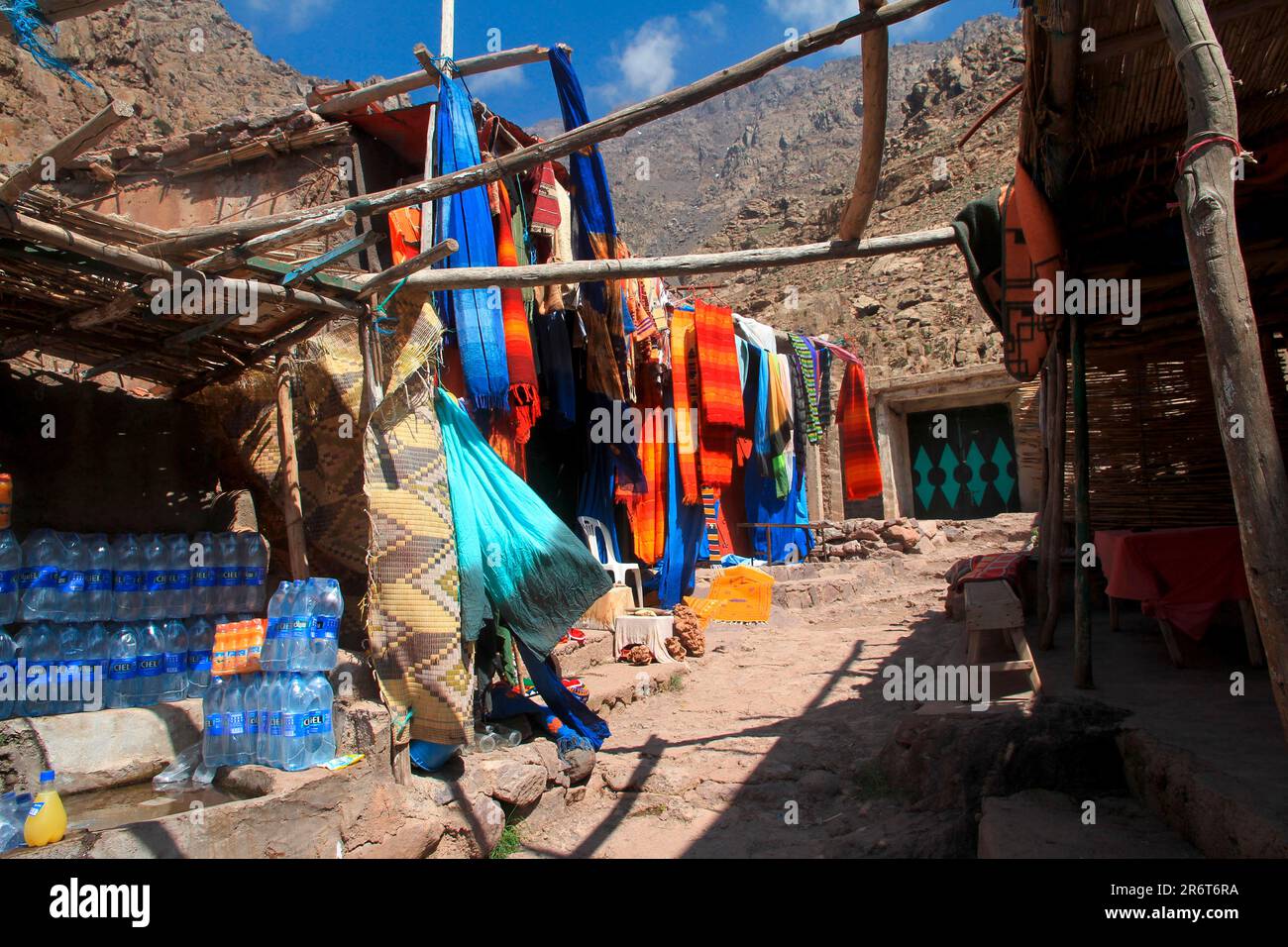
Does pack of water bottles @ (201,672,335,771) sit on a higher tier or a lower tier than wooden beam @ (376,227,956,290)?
lower

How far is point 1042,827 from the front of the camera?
3.01 meters

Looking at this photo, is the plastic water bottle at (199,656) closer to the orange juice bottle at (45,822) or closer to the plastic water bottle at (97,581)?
the plastic water bottle at (97,581)

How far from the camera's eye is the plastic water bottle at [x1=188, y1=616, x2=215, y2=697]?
3.99 m

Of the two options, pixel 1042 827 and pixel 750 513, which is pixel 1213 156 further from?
pixel 750 513

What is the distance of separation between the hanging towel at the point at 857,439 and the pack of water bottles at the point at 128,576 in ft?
26.9

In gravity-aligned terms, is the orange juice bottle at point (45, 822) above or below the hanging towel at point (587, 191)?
below

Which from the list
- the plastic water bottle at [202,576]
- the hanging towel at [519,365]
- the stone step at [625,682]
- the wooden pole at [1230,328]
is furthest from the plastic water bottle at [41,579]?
the wooden pole at [1230,328]


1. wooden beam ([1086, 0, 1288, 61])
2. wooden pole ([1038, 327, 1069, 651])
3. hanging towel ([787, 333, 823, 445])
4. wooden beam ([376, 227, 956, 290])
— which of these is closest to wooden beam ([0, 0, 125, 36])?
wooden beam ([376, 227, 956, 290])

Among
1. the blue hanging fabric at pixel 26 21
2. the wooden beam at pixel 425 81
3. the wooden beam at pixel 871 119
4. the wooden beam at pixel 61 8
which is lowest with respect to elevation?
the wooden beam at pixel 871 119

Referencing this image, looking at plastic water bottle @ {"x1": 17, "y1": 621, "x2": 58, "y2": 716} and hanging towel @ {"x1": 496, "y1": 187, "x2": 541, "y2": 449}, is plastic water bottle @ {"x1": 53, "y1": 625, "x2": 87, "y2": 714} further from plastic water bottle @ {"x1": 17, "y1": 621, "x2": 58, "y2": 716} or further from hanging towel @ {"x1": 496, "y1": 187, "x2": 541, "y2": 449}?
hanging towel @ {"x1": 496, "y1": 187, "x2": 541, "y2": 449}

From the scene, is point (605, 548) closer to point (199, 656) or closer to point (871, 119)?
point (199, 656)

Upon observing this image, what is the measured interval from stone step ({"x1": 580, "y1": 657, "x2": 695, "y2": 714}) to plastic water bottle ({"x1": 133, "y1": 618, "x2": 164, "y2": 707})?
2714 mm

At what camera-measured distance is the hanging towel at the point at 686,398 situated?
28.6 ft

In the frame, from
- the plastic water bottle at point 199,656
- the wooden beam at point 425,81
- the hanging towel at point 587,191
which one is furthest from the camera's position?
the wooden beam at point 425,81
